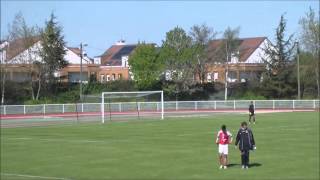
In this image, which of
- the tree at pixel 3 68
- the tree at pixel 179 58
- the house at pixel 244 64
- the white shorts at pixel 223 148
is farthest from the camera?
the house at pixel 244 64

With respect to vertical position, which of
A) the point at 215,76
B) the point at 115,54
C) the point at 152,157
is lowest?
the point at 152,157

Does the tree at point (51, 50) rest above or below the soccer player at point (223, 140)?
above

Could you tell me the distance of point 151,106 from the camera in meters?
70.4

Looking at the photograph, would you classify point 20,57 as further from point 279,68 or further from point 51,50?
point 279,68

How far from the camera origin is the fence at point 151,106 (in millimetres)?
67875

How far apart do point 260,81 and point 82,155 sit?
6380 cm

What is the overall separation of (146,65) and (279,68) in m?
19.0

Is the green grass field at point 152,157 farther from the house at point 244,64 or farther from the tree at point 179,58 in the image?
the house at point 244,64

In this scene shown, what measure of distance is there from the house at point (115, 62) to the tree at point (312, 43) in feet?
110

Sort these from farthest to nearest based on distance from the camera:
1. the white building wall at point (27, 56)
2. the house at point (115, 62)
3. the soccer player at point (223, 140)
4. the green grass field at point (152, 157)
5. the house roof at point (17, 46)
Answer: the house at point (115, 62) < the white building wall at point (27, 56) < the house roof at point (17, 46) < the soccer player at point (223, 140) < the green grass field at point (152, 157)

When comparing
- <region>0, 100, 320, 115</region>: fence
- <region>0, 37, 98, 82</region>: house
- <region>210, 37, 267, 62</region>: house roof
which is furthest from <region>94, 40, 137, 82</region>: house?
<region>0, 100, 320, 115</region>: fence

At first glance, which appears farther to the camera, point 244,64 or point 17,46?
point 244,64

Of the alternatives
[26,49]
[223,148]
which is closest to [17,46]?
[26,49]

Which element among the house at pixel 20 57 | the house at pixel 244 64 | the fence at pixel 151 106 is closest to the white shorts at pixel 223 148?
the fence at pixel 151 106
